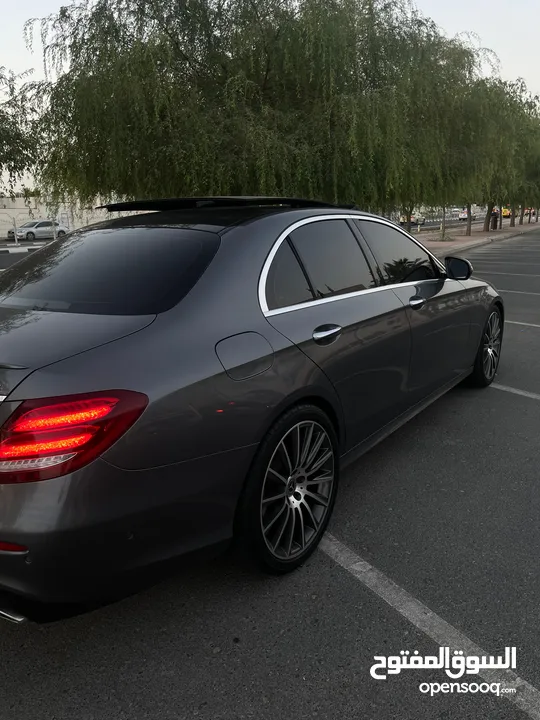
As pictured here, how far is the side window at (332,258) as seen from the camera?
3.03 m

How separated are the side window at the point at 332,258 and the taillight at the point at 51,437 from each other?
1.45m

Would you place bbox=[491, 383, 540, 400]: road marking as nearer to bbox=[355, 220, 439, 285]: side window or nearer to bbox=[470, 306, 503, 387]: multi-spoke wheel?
bbox=[470, 306, 503, 387]: multi-spoke wheel

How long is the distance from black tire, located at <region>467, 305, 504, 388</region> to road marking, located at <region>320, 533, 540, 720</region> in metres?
2.68

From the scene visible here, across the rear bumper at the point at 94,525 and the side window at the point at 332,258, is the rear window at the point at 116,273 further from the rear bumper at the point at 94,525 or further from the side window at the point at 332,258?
the rear bumper at the point at 94,525

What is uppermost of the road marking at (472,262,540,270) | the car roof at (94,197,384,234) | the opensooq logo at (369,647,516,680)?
the car roof at (94,197,384,234)

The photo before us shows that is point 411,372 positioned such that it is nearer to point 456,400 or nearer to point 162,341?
point 456,400

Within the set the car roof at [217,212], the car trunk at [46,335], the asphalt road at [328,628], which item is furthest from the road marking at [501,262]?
the car trunk at [46,335]

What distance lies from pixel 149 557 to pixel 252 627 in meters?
0.58

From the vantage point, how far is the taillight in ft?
6.05

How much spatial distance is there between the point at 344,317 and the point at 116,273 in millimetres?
1128

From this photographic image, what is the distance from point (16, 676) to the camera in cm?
211

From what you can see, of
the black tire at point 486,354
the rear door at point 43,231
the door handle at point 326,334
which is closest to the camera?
the door handle at point 326,334

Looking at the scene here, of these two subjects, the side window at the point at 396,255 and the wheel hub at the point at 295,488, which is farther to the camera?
the side window at the point at 396,255

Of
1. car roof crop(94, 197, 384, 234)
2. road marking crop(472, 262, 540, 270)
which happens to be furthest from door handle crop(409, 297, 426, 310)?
road marking crop(472, 262, 540, 270)
